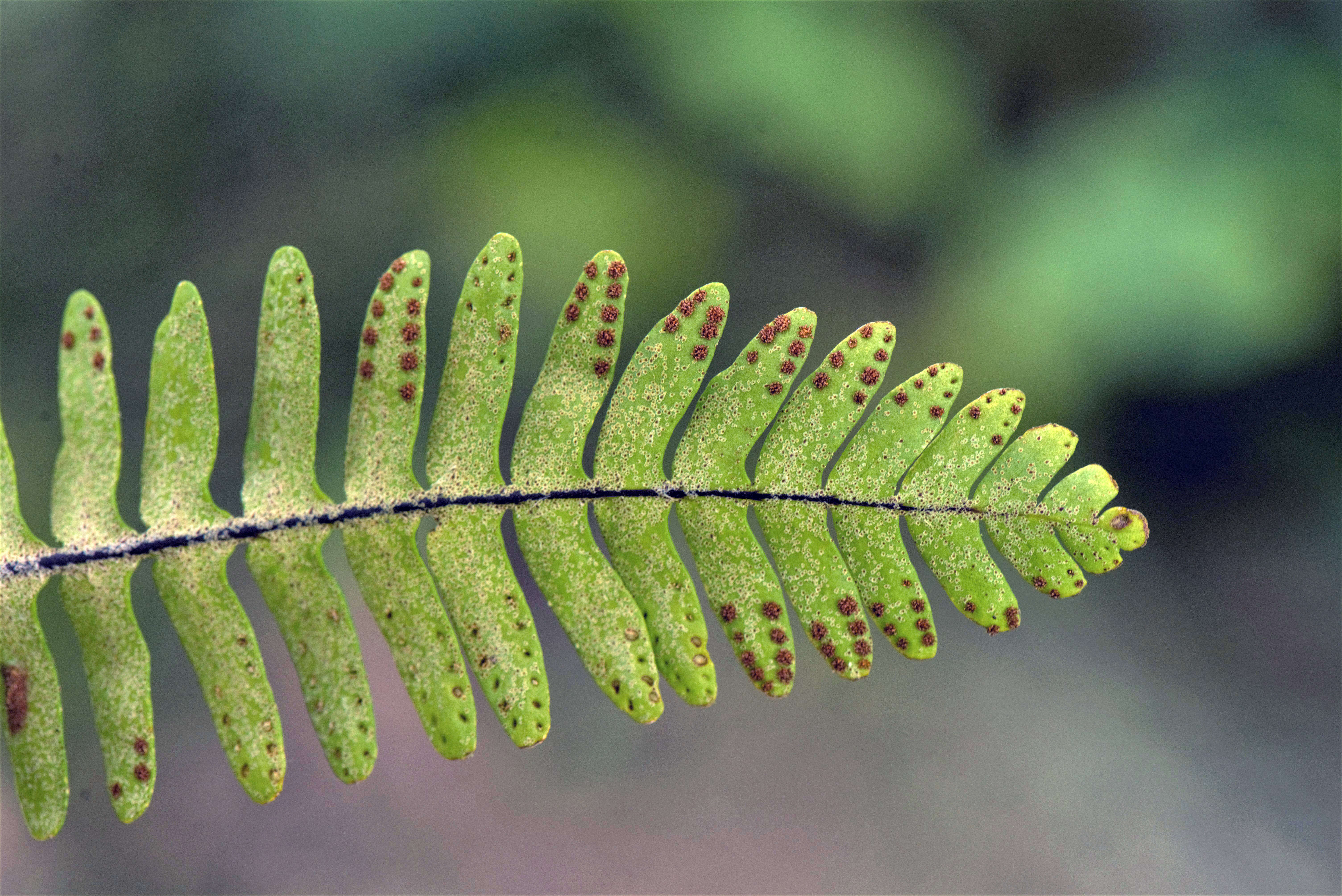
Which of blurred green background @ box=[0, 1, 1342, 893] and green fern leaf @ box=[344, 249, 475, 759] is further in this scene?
blurred green background @ box=[0, 1, 1342, 893]

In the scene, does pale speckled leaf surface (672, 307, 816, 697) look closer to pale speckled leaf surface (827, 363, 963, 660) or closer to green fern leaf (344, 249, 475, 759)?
pale speckled leaf surface (827, 363, 963, 660)

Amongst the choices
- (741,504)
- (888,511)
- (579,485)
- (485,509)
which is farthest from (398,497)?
(888,511)

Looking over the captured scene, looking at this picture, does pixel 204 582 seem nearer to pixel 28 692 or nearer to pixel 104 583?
pixel 104 583

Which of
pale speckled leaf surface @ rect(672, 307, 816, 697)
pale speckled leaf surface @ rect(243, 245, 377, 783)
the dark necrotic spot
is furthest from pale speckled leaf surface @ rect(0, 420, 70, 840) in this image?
pale speckled leaf surface @ rect(672, 307, 816, 697)

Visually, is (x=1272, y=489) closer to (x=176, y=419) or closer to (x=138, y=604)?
(x=176, y=419)

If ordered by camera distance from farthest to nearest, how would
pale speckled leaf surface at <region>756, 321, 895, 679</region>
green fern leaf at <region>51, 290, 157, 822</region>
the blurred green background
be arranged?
1. the blurred green background
2. pale speckled leaf surface at <region>756, 321, 895, 679</region>
3. green fern leaf at <region>51, 290, 157, 822</region>

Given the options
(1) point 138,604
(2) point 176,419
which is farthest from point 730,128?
(1) point 138,604
